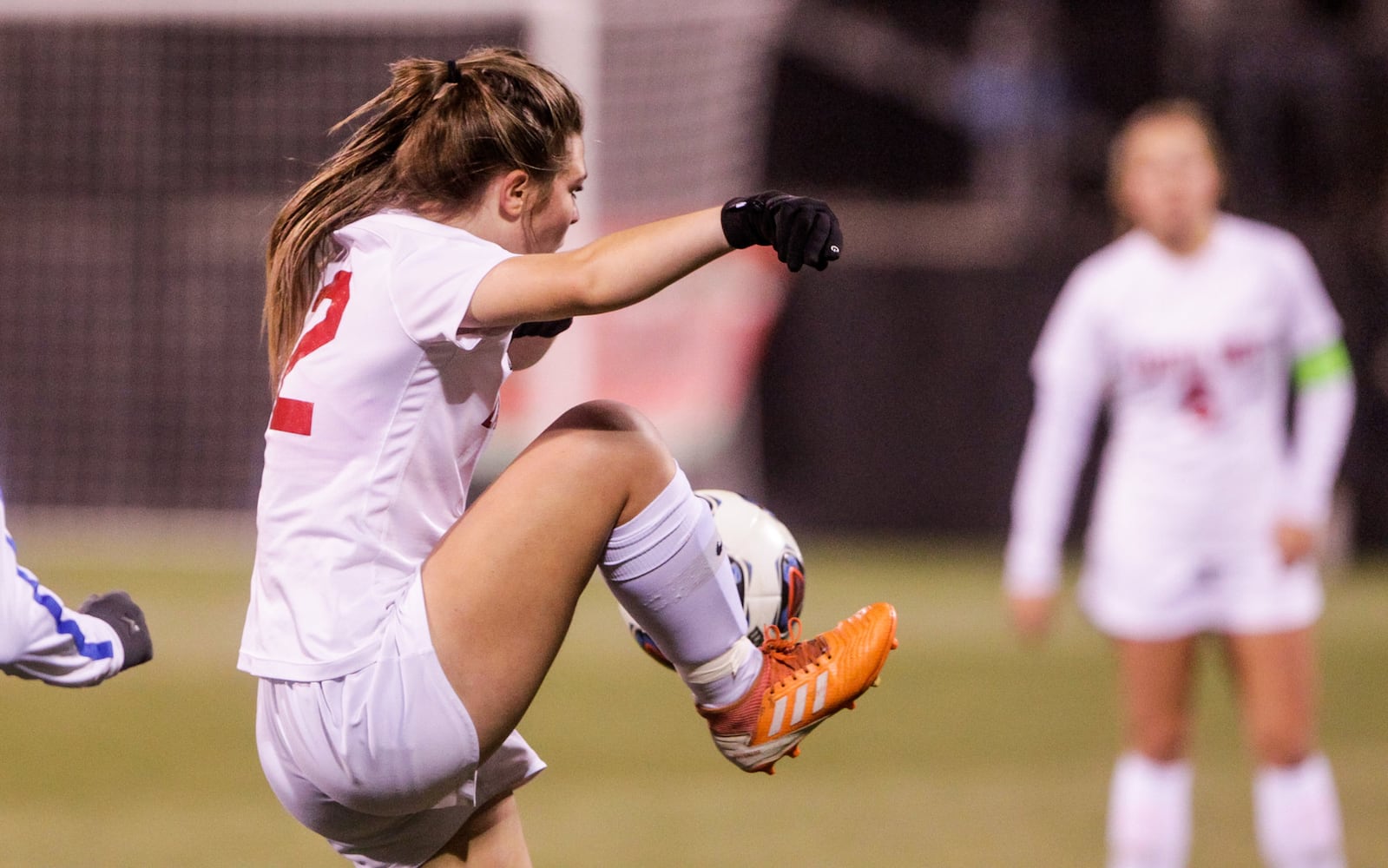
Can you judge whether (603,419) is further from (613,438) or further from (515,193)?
(515,193)

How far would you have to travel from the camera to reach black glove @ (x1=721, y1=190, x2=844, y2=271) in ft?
7.07

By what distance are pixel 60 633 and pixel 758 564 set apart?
1.15m

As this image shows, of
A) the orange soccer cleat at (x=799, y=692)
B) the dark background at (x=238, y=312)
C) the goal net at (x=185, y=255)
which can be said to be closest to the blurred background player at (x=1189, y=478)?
the orange soccer cleat at (x=799, y=692)

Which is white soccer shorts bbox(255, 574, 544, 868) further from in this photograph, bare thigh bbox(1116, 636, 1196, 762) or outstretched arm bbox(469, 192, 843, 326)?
bare thigh bbox(1116, 636, 1196, 762)

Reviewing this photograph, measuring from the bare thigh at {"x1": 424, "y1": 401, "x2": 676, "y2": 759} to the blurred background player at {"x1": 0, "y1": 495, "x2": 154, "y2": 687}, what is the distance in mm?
547

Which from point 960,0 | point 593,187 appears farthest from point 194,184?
point 960,0

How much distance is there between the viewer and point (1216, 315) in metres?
4.30

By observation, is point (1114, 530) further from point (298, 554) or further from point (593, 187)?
point (593, 187)

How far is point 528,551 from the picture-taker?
241 cm

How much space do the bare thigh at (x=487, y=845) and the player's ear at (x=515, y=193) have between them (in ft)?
3.34

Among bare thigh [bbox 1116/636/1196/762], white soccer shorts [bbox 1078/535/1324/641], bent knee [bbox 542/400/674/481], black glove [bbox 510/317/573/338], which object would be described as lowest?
bare thigh [bbox 1116/636/1196/762]

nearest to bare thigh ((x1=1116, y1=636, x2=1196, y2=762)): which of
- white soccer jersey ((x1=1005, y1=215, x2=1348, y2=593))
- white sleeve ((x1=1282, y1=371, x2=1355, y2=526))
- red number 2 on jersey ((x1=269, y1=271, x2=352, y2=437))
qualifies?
white soccer jersey ((x1=1005, y1=215, x2=1348, y2=593))

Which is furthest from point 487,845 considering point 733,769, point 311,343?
point 733,769

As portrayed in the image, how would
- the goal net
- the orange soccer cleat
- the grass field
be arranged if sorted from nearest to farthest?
the orange soccer cleat
the grass field
the goal net
